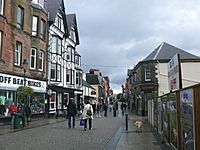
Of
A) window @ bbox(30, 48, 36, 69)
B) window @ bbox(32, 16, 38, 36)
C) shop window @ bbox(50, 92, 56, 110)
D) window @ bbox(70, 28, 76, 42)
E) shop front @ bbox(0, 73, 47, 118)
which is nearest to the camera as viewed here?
→ shop front @ bbox(0, 73, 47, 118)

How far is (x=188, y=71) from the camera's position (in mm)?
28391

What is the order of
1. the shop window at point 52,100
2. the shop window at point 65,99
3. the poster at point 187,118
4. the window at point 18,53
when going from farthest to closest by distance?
1. the shop window at point 65,99
2. the shop window at point 52,100
3. the window at point 18,53
4. the poster at point 187,118

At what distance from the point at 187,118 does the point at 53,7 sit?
103 ft

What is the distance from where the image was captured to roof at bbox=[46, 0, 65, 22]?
34.4 m

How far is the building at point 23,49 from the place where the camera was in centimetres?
2250

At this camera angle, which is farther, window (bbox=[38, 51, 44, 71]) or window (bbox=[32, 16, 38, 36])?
window (bbox=[38, 51, 44, 71])

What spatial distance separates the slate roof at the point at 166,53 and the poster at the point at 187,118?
34.1 meters

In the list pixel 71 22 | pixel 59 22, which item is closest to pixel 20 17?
pixel 59 22

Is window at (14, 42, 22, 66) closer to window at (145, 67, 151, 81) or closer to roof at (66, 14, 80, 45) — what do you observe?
roof at (66, 14, 80, 45)

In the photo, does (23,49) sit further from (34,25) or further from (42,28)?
(42,28)

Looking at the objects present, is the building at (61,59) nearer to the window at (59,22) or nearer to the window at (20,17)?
Result: the window at (59,22)

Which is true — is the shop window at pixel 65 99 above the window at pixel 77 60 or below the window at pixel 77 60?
below

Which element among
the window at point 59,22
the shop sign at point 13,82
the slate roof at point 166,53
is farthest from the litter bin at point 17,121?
the slate roof at point 166,53

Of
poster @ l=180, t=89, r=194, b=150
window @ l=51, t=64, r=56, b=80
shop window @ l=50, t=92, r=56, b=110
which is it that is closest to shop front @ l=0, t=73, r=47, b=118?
shop window @ l=50, t=92, r=56, b=110
